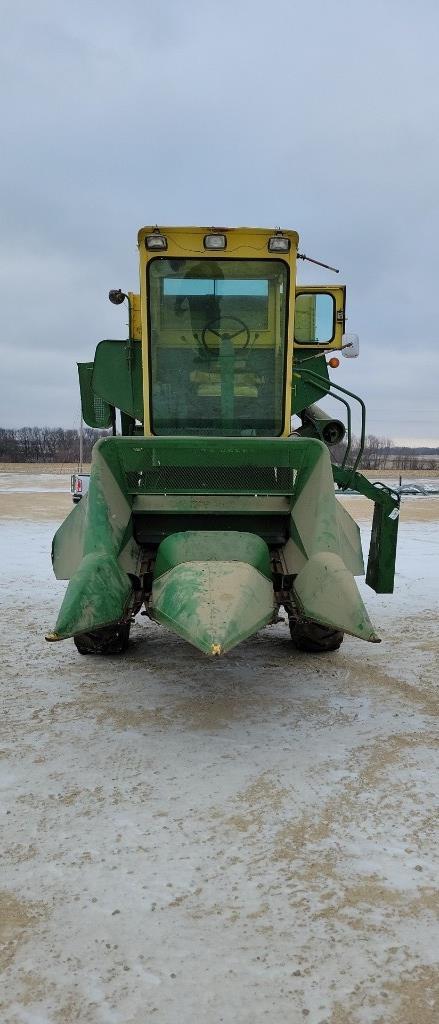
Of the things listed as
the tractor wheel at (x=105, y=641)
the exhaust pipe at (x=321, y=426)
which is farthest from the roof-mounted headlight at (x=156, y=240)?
the tractor wheel at (x=105, y=641)

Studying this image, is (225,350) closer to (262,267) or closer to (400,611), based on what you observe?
(262,267)

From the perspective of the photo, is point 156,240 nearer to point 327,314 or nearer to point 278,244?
point 278,244

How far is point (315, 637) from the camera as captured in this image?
4.86 m

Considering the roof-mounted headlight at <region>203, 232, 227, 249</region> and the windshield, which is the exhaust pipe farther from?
the roof-mounted headlight at <region>203, 232, 227, 249</region>

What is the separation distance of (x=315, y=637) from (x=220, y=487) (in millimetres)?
1328

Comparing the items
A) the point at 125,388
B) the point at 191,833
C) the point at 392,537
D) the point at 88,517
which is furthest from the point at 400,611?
the point at 191,833

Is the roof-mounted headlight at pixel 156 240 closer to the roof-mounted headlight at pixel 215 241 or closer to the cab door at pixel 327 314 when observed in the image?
the roof-mounted headlight at pixel 215 241

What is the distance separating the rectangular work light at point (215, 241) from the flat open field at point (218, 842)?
9.01ft

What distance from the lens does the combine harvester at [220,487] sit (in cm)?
342

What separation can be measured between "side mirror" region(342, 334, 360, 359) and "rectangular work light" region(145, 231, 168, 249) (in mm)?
1487

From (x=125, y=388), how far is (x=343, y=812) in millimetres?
4233

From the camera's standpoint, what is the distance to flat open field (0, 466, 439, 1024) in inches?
73.5

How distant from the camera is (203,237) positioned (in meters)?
4.75

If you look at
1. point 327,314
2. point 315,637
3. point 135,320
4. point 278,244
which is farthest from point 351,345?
point 315,637
